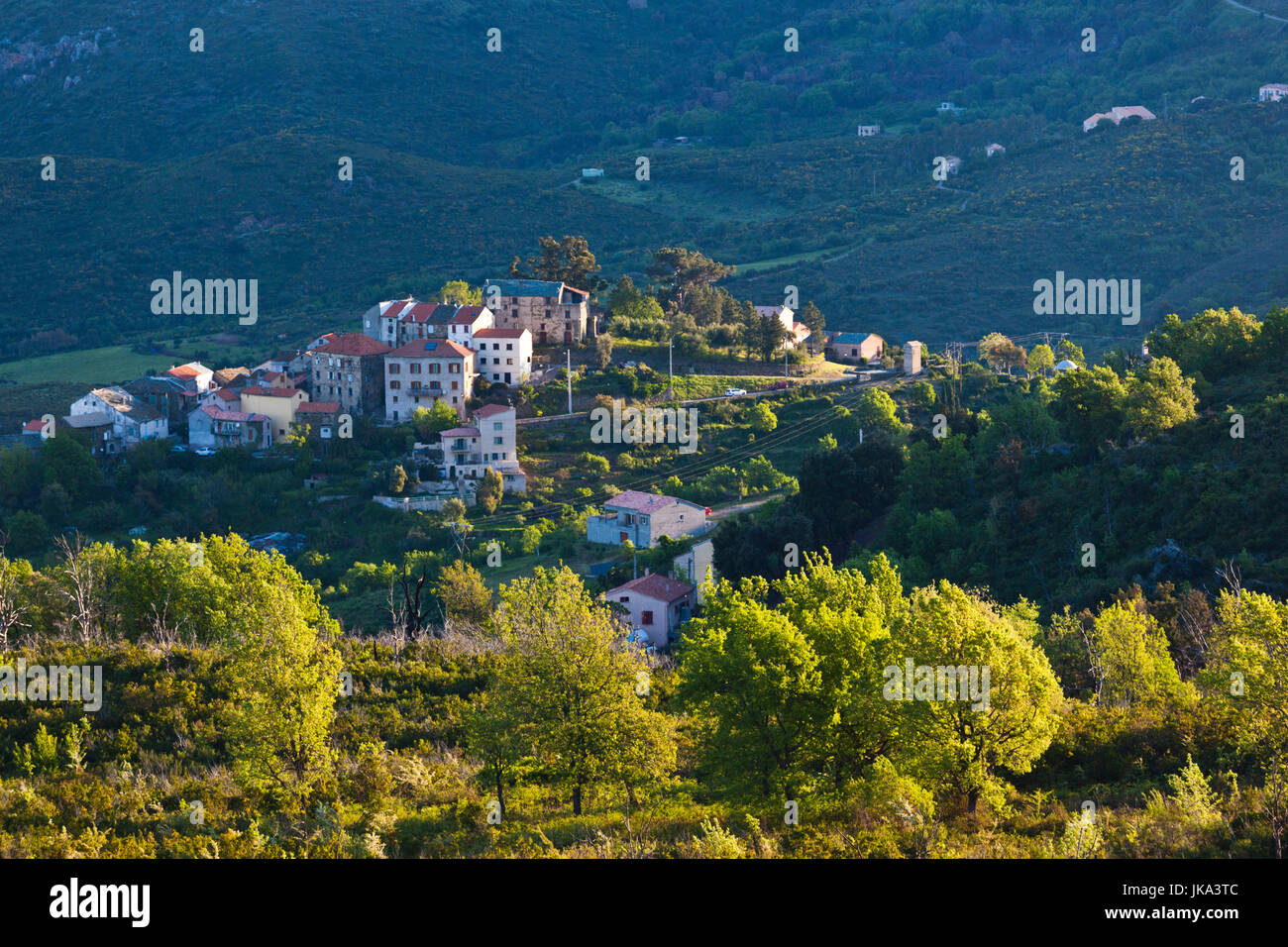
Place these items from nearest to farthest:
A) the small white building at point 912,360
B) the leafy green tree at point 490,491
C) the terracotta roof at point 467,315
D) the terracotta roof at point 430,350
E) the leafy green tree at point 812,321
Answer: the leafy green tree at point 490,491 → the terracotta roof at point 430,350 → the terracotta roof at point 467,315 → the small white building at point 912,360 → the leafy green tree at point 812,321

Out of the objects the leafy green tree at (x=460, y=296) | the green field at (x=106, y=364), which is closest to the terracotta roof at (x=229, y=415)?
the leafy green tree at (x=460, y=296)

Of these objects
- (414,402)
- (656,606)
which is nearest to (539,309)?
(414,402)

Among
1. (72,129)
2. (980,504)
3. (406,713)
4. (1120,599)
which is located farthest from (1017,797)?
(72,129)

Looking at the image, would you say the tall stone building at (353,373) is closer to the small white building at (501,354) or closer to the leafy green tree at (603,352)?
the small white building at (501,354)

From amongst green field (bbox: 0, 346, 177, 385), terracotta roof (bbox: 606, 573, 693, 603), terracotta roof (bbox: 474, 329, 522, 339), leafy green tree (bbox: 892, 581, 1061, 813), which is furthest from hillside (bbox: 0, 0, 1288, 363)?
leafy green tree (bbox: 892, 581, 1061, 813)

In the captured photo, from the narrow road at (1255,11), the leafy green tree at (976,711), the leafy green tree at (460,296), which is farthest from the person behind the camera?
the narrow road at (1255,11)

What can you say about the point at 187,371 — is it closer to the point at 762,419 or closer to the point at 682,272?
the point at 682,272

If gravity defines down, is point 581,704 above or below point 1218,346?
below
